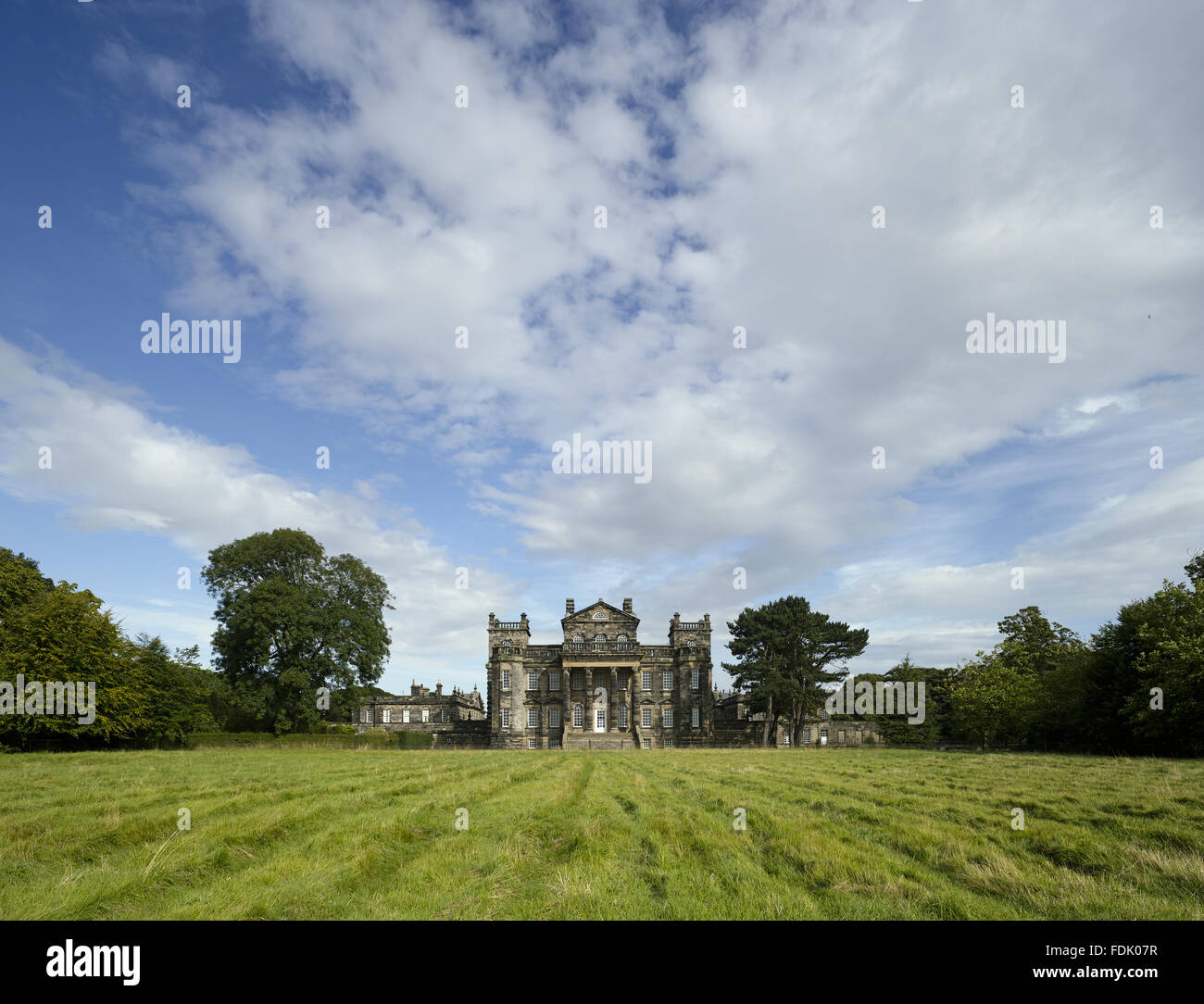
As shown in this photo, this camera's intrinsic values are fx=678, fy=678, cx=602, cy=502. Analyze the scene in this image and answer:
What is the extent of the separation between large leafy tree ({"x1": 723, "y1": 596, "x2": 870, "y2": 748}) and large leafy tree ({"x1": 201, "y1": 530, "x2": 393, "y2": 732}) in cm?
3425

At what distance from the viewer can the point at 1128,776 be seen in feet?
73.8

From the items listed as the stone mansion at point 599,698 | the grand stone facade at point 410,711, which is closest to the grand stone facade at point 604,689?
the stone mansion at point 599,698

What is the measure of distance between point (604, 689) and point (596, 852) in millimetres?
70540

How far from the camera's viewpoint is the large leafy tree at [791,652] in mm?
64938

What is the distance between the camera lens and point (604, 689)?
78.5m

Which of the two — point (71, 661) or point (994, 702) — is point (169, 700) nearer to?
point (71, 661)

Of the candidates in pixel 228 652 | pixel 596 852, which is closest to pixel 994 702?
pixel 596 852

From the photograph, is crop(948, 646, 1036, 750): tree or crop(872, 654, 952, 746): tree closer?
crop(948, 646, 1036, 750): tree

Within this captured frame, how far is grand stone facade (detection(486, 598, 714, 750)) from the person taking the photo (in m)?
76.1

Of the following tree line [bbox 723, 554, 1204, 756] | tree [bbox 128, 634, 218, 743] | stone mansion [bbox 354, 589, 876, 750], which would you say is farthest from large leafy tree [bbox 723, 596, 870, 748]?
tree [bbox 128, 634, 218, 743]

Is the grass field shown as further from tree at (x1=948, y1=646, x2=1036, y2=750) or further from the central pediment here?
the central pediment
